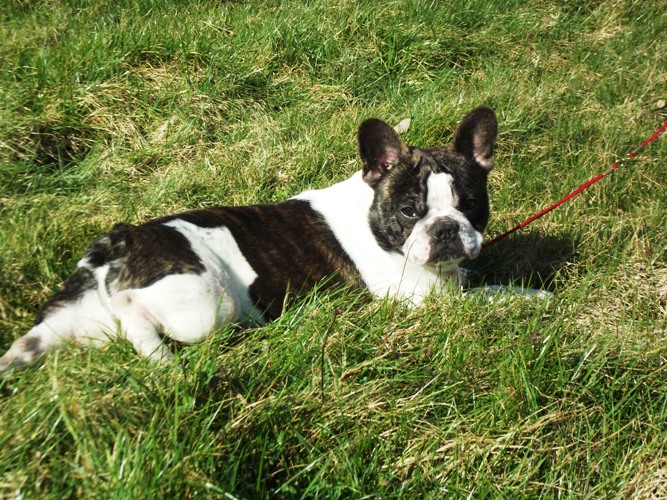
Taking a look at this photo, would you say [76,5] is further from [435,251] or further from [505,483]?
[505,483]

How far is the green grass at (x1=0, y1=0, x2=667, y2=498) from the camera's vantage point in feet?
9.34

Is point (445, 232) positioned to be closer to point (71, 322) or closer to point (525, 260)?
point (525, 260)

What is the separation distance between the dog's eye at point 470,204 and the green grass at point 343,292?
0.66 m

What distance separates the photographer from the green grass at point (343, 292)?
2.85 meters

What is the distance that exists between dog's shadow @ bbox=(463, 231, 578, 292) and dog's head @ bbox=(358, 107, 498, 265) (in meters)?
0.72

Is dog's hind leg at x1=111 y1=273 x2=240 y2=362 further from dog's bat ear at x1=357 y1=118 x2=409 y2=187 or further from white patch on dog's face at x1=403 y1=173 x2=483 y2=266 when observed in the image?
dog's bat ear at x1=357 y1=118 x2=409 y2=187

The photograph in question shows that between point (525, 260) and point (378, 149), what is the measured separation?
140cm

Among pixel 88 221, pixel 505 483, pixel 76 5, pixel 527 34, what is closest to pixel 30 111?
pixel 88 221

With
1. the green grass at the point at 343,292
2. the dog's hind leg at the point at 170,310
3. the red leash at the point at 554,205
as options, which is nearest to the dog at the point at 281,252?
the dog's hind leg at the point at 170,310

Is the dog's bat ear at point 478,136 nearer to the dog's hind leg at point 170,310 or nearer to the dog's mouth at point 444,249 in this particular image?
the dog's mouth at point 444,249

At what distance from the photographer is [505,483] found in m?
3.01

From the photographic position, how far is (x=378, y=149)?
468 cm

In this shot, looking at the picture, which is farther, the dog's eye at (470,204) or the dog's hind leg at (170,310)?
the dog's eye at (470,204)

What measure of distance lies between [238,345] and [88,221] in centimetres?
170
